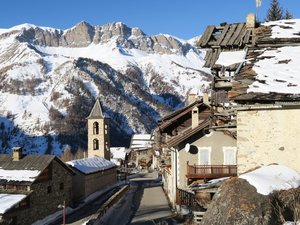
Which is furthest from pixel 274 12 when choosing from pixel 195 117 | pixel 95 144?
pixel 95 144

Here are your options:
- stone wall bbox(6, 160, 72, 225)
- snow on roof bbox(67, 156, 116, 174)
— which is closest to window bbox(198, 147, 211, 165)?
stone wall bbox(6, 160, 72, 225)

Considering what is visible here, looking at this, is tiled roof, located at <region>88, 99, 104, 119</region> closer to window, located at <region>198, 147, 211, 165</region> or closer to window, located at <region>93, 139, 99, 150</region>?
window, located at <region>93, 139, 99, 150</region>

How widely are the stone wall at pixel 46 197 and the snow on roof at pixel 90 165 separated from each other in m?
4.97

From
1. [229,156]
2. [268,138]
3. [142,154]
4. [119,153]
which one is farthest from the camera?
[142,154]

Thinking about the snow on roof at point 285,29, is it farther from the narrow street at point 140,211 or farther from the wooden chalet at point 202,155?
the narrow street at point 140,211

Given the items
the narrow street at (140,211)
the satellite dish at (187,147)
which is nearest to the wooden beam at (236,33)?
the narrow street at (140,211)

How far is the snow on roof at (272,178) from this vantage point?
14293mm

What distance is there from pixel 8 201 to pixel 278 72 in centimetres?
2960

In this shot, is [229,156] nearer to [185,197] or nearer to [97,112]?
[185,197]

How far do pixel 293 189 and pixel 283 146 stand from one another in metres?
3.56

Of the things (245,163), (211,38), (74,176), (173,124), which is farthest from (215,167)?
(74,176)

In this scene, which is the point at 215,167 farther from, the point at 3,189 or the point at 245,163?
the point at 3,189

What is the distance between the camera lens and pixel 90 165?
6194 centimetres

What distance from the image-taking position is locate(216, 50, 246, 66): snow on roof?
21.3 metres
